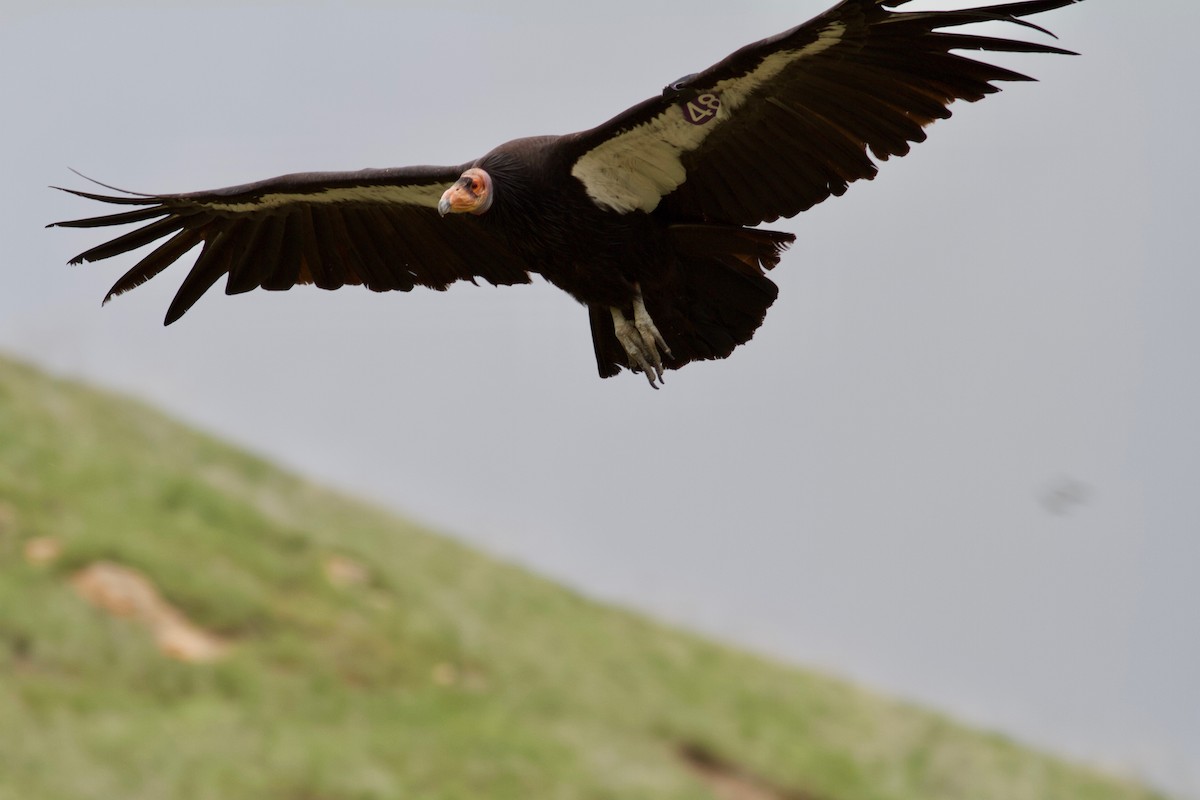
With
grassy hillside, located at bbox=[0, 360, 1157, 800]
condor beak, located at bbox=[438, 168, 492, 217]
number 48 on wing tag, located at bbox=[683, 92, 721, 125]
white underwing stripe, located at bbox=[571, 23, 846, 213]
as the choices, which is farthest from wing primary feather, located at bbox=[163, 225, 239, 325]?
grassy hillside, located at bbox=[0, 360, 1157, 800]

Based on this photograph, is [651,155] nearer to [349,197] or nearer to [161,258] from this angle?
[349,197]

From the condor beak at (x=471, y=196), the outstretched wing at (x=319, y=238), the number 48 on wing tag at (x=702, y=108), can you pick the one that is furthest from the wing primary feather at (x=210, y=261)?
the number 48 on wing tag at (x=702, y=108)

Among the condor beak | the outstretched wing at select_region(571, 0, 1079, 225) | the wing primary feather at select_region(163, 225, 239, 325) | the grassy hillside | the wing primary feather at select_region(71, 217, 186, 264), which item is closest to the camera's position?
the outstretched wing at select_region(571, 0, 1079, 225)

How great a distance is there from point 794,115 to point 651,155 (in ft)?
2.76

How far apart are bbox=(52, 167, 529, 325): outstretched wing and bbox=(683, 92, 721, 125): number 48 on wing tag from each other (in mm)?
2104

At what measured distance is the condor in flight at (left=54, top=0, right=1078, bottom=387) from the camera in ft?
27.1

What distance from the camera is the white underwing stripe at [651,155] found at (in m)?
8.63

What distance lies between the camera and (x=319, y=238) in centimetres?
1127

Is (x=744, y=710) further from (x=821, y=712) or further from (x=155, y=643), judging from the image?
(x=155, y=643)

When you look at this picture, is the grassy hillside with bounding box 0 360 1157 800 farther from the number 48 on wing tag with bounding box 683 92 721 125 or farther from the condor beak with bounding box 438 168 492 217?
the number 48 on wing tag with bounding box 683 92 721 125

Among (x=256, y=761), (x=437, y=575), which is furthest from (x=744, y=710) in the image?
(x=256, y=761)

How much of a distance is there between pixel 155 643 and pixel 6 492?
216 inches

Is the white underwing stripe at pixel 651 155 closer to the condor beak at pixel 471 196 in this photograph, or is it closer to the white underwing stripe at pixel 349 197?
the condor beak at pixel 471 196

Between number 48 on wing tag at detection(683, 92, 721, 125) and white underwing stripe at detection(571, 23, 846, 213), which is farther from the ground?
number 48 on wing tag at detection(683, 92, 721, 125)
